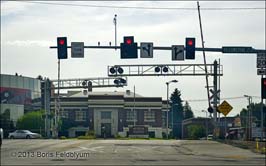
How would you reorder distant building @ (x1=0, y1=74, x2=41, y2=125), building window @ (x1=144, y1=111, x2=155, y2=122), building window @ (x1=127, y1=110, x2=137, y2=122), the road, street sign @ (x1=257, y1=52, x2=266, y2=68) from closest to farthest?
the road < street sign @ (x1=257, y1=52, x2=266, y2=68) < distant building @ (x1=0, y1=74, x2=41, y2=125) < building window @ (x1=127, y1=110, x2=137, y2=122) < building window @ (x1=144, y1=111, x2=155, y2=122)

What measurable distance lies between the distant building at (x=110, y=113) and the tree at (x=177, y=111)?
16.2 metres

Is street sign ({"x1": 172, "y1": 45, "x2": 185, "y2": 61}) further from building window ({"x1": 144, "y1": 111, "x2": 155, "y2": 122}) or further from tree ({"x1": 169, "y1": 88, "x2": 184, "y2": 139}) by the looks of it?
tree ({"x1": 169, "y1": 88, "x2": 184, "y2": 139})

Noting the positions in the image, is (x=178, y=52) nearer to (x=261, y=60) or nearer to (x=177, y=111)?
(x=261, y=60)

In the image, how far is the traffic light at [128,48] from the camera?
3766 centimetres

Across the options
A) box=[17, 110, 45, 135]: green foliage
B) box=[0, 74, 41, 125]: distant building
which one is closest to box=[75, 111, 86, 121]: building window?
box=[0, 74, 41, 125]: distant building

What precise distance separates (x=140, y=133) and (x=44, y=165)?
6021 centimetres

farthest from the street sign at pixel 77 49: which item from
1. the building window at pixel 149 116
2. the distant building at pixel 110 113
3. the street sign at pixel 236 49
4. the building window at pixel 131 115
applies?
the building window at pixel 149 116

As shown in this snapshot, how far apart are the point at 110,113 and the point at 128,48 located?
71841mm

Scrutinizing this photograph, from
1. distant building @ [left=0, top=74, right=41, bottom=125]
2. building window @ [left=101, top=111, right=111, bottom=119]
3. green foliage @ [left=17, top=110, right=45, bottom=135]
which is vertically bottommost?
green foliage @ [left=17, top=110, right=45, bottom=135]

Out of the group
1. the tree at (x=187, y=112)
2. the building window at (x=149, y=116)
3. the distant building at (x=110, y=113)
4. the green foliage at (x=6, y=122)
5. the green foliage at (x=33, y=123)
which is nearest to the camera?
the green foliage at (x=33, y=123)

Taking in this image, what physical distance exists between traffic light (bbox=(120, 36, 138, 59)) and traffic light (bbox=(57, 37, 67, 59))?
141 inches

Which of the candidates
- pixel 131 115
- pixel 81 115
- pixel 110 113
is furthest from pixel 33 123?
pixel 131 115

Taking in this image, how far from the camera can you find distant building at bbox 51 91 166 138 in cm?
10806

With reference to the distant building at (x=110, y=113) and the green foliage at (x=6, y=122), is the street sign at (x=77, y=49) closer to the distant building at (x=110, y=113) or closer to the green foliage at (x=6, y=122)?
the green foliage at (x=6, y=122)
